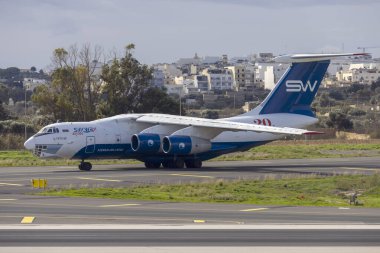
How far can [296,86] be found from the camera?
53.1 m

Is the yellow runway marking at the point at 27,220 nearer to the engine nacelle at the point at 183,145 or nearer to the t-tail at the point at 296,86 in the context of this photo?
the engine nacelle at the point at 183,145

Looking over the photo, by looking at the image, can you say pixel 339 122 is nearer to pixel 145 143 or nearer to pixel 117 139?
pixel 145 143

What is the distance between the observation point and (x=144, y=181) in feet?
131

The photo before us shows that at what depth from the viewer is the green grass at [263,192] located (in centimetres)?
3306

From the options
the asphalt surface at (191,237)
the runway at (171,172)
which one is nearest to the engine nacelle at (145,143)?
the runway at (171,172)

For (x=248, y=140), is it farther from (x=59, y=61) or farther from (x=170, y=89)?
(x=170, y=89)

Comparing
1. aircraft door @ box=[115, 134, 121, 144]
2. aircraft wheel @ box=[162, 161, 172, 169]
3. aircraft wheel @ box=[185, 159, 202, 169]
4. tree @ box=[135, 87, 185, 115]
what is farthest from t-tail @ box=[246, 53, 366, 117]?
tree @ box=[135, 87, 185, 115]

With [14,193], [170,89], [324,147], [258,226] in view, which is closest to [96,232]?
[258,226]

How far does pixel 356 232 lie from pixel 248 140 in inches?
1085

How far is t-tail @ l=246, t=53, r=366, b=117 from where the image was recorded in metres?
52.4

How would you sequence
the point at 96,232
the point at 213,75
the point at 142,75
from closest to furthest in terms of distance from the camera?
the point at 96,232
the point at 142,75
the point at 213,75

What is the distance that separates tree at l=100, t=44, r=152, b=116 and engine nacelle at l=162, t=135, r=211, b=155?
32929 millimetres

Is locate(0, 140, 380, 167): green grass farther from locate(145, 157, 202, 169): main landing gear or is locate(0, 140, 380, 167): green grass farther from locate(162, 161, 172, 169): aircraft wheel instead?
locate(145, 157, 202, 169): main landing gear

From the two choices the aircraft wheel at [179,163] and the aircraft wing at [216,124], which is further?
the aircraft wheel at [179,163]
